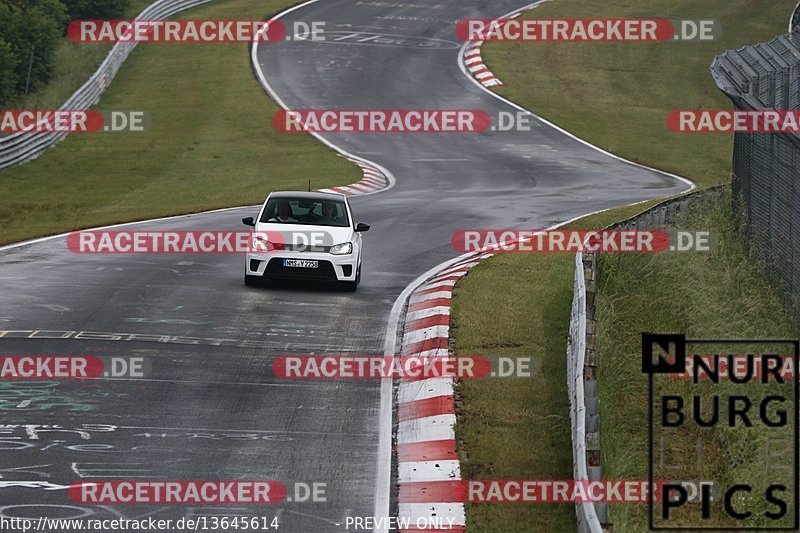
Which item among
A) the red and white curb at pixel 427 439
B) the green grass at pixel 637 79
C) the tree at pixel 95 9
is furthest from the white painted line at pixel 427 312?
the tree at pixel 95 9

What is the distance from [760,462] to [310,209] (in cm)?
983

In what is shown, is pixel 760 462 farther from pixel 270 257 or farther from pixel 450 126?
pixel 450 126

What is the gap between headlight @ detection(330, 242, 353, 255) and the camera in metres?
18.6

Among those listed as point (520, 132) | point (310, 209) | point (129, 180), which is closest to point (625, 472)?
point (310, 209)

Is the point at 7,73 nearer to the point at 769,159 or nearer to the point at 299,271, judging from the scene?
the point at 299,271

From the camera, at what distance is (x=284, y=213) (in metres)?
19.3

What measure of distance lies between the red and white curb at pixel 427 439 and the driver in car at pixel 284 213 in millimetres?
3284

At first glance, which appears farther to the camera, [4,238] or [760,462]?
[4,238]

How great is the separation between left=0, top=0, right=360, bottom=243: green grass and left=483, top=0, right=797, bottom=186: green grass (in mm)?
10175

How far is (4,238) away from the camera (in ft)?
75.9

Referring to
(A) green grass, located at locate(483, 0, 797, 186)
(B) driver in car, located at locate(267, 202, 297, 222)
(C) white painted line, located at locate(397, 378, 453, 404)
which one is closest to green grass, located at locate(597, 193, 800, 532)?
(C) white painted line, located at locate(397, 378, 453, 404)

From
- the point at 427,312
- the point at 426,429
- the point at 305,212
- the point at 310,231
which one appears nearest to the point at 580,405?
the point at 426,429

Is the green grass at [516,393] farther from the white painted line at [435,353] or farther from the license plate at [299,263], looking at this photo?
the license plate at [299,263]

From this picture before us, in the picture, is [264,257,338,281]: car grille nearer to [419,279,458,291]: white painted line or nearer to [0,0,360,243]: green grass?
[419,279,458,291]: white painted line
